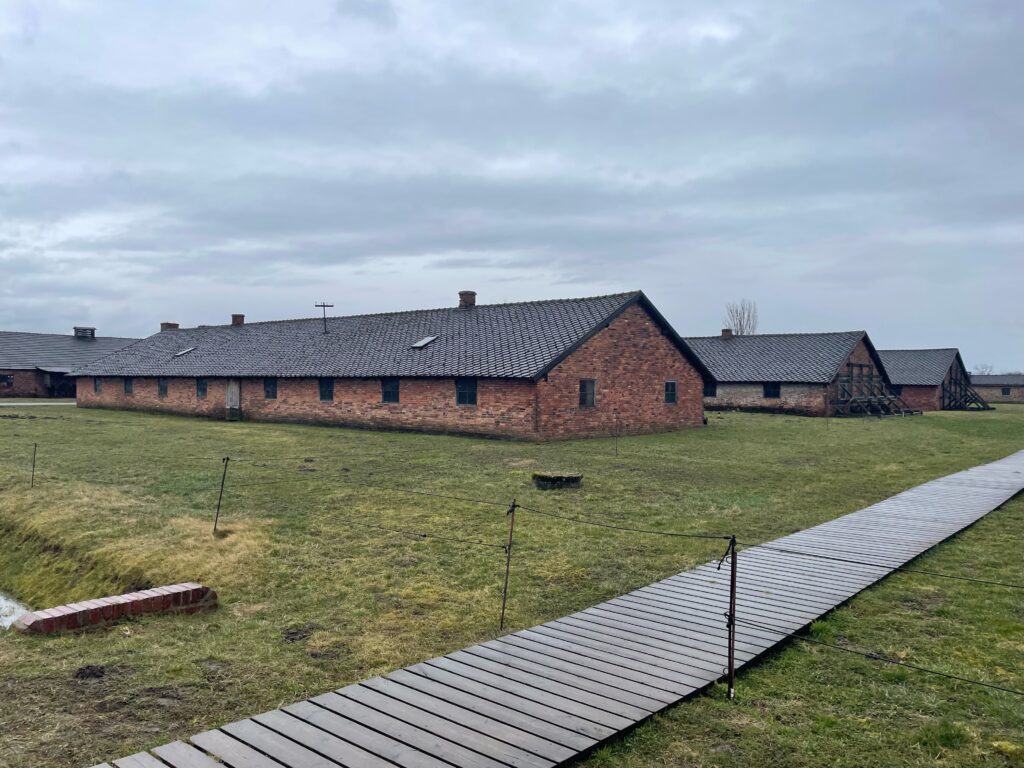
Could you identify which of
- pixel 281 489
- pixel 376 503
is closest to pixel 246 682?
pixel 376 503

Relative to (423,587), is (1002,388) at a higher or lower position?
higher

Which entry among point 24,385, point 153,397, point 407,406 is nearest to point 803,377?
point 407,406

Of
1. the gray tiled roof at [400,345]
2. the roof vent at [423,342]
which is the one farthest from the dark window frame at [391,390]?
the roof vent at [423,342]

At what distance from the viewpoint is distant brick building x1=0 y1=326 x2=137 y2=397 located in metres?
51.3

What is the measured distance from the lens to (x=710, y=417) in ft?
123

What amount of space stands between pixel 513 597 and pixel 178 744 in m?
4.08

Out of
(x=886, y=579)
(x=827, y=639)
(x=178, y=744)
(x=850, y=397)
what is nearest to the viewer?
(x=178, y=744)

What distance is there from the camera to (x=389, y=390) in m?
28.6

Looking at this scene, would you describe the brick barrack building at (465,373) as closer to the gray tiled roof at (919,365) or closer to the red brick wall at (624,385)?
the red brick wall at (624,385)

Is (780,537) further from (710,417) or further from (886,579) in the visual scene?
(710,417)

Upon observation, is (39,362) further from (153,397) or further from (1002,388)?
(1002,388)

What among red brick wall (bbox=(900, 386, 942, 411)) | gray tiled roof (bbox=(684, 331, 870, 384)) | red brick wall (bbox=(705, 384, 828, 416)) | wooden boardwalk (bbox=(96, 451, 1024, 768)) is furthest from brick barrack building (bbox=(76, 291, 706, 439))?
red brick wall (bbox=(900, 386, 942, 411))

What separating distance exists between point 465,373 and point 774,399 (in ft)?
69.8

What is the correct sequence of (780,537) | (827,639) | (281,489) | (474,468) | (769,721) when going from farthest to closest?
(474,468) → (281,489) → (780,537) → (827,639) → (769,721)
